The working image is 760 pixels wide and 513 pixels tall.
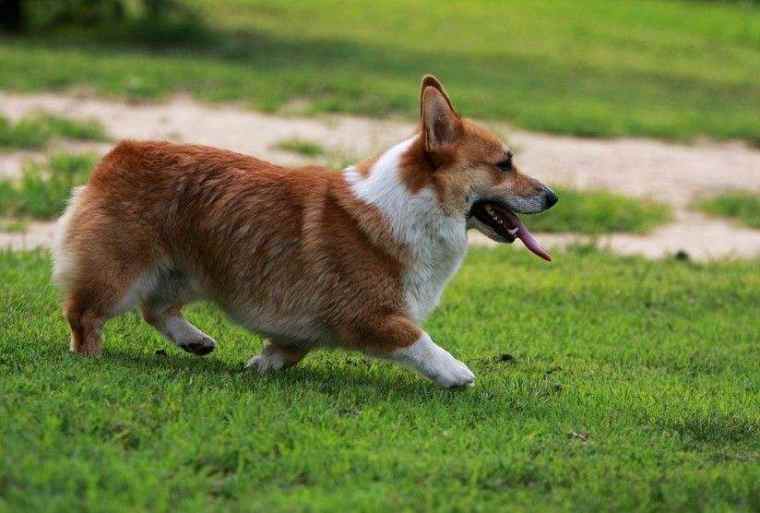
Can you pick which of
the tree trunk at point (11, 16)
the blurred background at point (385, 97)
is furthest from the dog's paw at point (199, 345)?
the tree trunk at point (11, 16)

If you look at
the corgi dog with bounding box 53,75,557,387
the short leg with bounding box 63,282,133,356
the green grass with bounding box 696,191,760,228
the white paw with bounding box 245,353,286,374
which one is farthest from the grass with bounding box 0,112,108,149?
the white paw with bounding box 245,353,286,374

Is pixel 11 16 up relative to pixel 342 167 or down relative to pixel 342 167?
down

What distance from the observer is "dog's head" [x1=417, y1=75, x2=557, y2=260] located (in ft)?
20.3

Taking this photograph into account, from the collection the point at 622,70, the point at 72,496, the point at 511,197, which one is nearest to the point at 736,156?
the point at 622,70

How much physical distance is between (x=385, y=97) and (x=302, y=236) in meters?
9.18

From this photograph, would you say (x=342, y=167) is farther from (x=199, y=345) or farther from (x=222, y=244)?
(x=222, y=244)

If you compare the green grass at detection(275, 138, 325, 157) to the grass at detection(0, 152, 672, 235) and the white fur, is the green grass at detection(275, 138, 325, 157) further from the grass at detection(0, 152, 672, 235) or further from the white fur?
the white fur

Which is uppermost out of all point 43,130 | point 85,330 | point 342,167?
point 85,330

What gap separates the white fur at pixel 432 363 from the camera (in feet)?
19.7

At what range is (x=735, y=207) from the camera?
12680 mm

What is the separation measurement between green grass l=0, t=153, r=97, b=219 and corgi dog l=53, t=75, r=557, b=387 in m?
4.26

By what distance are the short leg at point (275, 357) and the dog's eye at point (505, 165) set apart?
4.13 feet

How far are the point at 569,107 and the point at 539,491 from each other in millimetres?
11672

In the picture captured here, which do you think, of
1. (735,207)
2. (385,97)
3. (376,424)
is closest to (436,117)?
(376,424)
